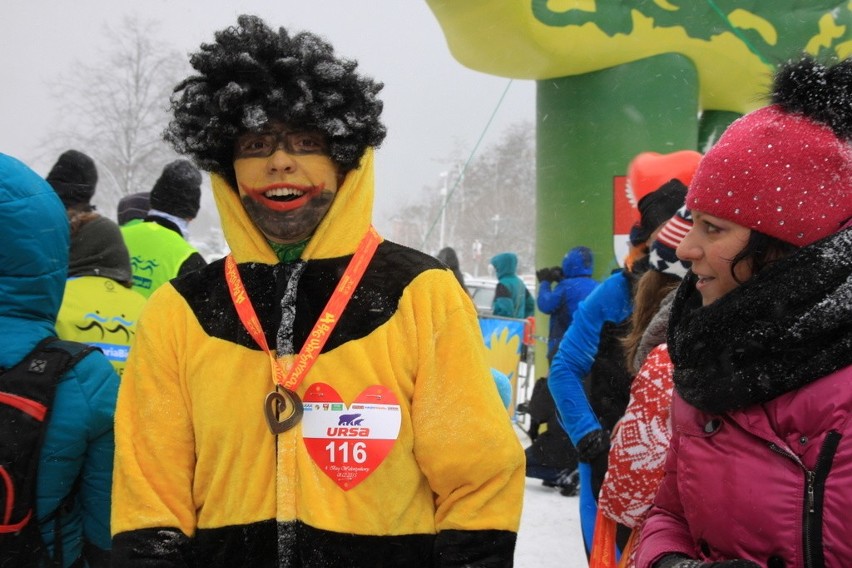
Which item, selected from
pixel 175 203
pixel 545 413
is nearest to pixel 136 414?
pixel 175 203

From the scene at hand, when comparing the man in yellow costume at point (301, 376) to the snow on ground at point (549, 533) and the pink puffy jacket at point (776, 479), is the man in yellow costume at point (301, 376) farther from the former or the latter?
the snow on ground at point (549, 533)

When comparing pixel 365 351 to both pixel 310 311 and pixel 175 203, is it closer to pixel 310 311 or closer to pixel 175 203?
pixel 310 311

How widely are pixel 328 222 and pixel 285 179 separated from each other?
140 mm

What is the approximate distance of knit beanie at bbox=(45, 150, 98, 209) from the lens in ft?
13.3

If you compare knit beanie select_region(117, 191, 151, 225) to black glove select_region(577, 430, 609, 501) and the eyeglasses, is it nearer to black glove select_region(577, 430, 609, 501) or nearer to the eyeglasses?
black glove select_region(577, 430, 609, 501)

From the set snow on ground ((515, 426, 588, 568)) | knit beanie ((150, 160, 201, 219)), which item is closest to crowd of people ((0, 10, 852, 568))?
Answer: knit beanie ((150, 160, 201, 219))

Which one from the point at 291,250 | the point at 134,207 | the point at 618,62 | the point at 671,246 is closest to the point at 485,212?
the point at 618,62

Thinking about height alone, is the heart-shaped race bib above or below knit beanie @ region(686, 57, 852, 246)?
below

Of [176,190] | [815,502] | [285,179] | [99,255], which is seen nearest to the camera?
[815,502]

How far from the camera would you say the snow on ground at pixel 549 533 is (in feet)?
16.8

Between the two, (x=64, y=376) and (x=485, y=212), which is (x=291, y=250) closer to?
(x=64, y=376)

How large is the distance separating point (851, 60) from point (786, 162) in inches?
8.8

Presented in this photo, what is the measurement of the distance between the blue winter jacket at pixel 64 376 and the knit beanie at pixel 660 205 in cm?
209

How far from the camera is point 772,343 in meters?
1.40
